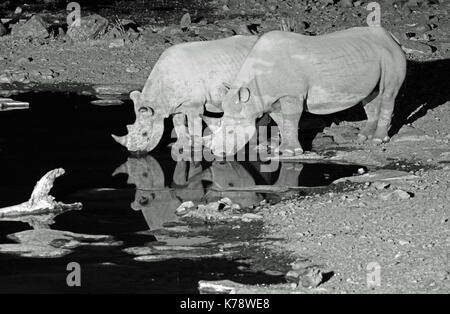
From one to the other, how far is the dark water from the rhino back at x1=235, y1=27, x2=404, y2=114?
3.48 ft

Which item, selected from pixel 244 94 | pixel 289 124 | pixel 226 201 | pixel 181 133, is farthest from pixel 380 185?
pixel 181 133

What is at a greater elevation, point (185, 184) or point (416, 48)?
point (416, 48)

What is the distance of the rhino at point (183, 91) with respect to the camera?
680 inches

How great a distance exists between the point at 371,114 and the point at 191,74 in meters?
2.61

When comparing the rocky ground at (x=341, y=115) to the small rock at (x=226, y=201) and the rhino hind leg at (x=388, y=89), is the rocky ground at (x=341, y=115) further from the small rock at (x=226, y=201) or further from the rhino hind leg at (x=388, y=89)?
the small rock at (x=226, y=201)

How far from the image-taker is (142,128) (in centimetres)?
1748

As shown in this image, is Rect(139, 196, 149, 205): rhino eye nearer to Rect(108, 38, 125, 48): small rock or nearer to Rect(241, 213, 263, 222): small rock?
Rect(241, 213, 263, 222): small rock

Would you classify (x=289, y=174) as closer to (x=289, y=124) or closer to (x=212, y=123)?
(x=289, y=124)

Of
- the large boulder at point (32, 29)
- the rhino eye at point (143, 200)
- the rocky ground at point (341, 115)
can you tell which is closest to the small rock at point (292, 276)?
the rocky ground at point (341, 115)

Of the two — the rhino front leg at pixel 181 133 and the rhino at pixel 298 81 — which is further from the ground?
the rhino at pixel 298 81

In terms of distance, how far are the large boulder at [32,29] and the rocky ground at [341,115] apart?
20mm

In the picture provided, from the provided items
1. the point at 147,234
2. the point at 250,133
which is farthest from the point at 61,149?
the point at 147,234

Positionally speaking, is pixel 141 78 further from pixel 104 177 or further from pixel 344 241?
pixel 344 241
